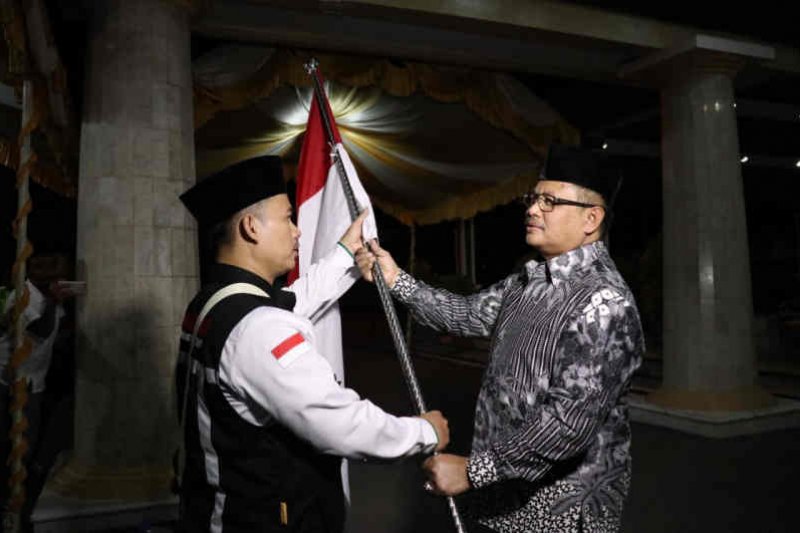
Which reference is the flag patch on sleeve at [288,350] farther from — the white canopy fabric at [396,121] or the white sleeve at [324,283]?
the white canopy fabric at [396,121]

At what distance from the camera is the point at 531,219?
1862mm

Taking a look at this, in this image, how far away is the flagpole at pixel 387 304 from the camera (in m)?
1.82

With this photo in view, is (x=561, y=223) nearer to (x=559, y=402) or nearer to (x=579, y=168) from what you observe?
(x=579, y=168)

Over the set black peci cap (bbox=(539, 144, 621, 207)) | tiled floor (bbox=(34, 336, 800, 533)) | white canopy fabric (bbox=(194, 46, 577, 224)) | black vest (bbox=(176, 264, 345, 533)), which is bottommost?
tiled floor (bbox=(34, 336, 800, 533))

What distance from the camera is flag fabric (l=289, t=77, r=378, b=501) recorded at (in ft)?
Result: 7.94

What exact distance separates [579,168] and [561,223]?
0.17 m

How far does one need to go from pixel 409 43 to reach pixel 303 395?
4110 millimetres

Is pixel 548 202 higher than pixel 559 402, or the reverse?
pixel 548 202

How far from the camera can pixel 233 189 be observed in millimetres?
1572

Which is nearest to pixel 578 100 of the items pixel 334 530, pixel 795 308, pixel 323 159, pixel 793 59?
pixel 793 59

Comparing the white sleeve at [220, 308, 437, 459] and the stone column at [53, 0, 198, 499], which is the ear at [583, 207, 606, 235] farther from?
the stone column at [53, 0, 198, 499]

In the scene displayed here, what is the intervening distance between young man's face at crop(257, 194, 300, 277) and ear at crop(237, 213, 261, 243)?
1 centimetres

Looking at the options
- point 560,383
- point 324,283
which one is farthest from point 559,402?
point 324,283

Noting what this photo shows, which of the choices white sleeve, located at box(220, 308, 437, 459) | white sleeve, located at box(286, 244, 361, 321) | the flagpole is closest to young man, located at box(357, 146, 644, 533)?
the flagpole
